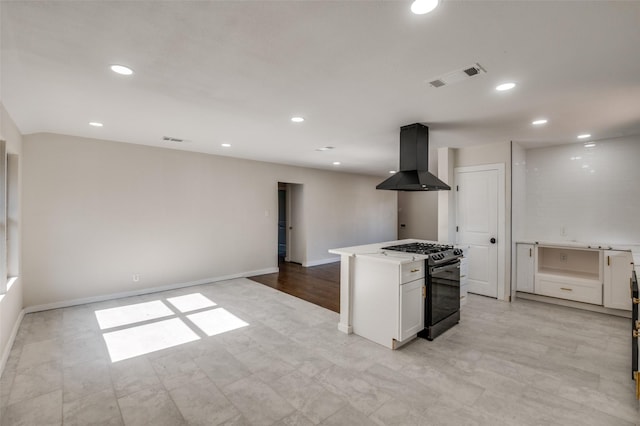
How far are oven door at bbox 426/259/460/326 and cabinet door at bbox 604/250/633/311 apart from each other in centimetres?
213

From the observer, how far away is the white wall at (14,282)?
8.93 ft

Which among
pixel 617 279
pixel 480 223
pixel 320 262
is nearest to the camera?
pixel 617 279

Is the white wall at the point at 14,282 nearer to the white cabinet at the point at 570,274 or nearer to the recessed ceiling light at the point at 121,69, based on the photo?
the recessed ceiling light at the point at 121,69

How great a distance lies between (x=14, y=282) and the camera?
3.33 meters

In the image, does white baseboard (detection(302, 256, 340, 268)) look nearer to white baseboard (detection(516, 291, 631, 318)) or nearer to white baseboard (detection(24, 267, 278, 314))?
white baseboard (detection(24, 267, 278, 314))

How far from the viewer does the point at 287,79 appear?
2340mm

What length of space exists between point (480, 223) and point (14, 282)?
6363mm

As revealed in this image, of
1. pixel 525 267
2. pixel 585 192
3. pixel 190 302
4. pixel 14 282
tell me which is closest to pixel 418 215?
pixel 525 267

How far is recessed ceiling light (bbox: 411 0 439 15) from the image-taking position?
1442 mm

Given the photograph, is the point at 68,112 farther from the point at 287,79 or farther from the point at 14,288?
the point at 287,79

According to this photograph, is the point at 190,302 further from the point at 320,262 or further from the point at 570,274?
the point at 570,274

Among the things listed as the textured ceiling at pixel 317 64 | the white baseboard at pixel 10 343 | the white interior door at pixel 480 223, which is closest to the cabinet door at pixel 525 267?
the white interior door at pixel 480 223

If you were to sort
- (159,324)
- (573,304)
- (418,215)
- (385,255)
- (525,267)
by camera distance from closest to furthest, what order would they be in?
(385,255) < (159,324) < (573,304) < (525,267) < (418,215)

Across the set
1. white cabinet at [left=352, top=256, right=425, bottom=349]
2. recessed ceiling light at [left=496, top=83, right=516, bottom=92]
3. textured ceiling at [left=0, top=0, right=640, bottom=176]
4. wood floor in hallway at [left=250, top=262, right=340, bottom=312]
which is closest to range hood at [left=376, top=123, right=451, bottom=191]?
textured ceiling at [left=0, top=0, right=640, bottom=176]
